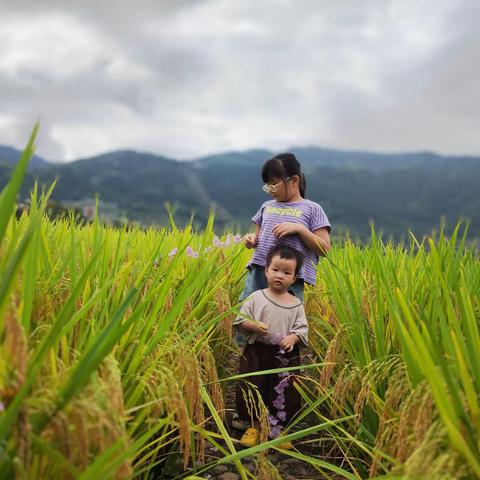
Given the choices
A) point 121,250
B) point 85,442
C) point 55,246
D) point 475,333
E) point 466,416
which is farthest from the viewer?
point 55,246

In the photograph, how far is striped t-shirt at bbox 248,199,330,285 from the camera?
10.0ft

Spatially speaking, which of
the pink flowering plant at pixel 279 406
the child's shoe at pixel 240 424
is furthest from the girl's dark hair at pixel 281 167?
the child's shoe at pixel 240 424

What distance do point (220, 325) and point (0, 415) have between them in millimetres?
2017

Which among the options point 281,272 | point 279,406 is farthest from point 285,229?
point 279,406

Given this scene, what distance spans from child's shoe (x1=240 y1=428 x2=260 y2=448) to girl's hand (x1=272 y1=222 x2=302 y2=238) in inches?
45.1

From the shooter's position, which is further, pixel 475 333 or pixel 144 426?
pixel 144 426

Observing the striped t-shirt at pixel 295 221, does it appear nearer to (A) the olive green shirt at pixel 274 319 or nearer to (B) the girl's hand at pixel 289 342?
(A) the olive green shirt at pixel 274 319

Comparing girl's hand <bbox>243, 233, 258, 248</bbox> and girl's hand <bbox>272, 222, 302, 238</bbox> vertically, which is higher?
girl's hand <bbox>272, 222, 302, 238</bbox>

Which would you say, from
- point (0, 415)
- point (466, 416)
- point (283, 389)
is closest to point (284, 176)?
point (283, 389)

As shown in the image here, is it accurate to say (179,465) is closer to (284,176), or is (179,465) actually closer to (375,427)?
(375,427)

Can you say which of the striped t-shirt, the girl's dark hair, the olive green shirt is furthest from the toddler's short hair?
the girl's dark hair

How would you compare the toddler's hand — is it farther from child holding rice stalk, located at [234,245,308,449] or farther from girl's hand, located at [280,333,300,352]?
girl's hand, located at [280,333,300,352]

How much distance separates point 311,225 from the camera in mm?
3100

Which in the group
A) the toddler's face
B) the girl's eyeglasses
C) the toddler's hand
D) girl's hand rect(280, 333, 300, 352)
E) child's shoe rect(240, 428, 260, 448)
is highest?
the girl's eyeglasses
